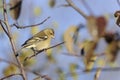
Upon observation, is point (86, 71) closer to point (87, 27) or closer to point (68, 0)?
point (87, 27)

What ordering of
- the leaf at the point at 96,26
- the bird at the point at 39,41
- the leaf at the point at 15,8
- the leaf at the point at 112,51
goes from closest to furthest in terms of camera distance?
the leaf at the point at 96,26 < the leaf at the point at 112,51 < the leaf at the point at 15,8 < the bird at the point at 39,41

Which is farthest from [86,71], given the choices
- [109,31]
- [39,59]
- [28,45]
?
[39,59]

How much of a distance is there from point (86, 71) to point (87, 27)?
0.46 ft

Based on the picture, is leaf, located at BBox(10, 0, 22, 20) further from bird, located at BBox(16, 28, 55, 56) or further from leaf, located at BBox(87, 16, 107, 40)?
bird, located at BBox(16, 28, 55, 56)

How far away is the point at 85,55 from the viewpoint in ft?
4.34

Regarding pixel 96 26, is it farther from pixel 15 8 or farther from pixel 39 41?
pixel 39 41

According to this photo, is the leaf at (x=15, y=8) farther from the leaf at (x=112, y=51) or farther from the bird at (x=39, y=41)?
the bird at (x=39, y=41)

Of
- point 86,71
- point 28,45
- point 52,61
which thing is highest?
point 52,61

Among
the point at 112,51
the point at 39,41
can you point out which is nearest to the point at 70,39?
the point at 112,51

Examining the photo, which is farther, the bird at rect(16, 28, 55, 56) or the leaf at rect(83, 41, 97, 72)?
the bird at rect(16, 28, 55, 56)

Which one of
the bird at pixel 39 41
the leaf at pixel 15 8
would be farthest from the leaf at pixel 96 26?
the bird at pixel 39 41

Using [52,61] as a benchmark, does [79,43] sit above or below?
below

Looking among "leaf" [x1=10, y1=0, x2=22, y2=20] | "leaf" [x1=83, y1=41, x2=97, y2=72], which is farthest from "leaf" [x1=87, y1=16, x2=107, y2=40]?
"leaf" [x1=10, y1=0, x2=22, y2=20]

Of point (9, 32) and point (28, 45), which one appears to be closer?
point (9, 32)
